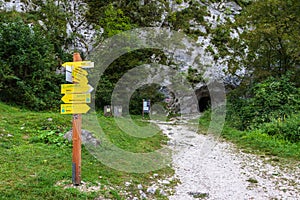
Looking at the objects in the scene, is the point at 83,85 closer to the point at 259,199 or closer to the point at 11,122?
the point at 259,199

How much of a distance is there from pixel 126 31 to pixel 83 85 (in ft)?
37.7

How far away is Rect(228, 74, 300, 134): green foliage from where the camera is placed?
1198 centimetres

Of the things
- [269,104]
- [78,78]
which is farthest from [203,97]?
[78,78]

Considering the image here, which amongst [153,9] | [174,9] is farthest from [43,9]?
[174,9]

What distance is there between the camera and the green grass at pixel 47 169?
4.38 metres

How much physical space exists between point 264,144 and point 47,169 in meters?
6.99

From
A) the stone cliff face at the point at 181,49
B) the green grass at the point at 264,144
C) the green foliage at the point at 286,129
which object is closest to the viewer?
the green grass at the point at 264,144

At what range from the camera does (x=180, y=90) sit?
1758cm

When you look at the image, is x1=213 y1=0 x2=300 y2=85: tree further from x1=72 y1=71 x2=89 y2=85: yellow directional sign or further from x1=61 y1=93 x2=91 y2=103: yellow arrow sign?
x1=61 y1=93 x2=91 y2=103: yellow arrow sign

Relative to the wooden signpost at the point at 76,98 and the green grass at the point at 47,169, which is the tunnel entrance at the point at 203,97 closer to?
the green grass at the point at 47,169

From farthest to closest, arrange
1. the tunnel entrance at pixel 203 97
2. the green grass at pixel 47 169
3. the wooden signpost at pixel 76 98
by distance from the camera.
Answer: the tunnel entrance at pixel 203 97, the wooden signpost at pixel 76 98, the green grass at pixel 47 169

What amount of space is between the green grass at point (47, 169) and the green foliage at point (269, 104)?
6.39 meters

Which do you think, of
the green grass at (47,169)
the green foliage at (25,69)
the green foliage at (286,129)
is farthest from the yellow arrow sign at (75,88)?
the green foliage at (25,69)

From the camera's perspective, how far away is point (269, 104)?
12414 millimetres
